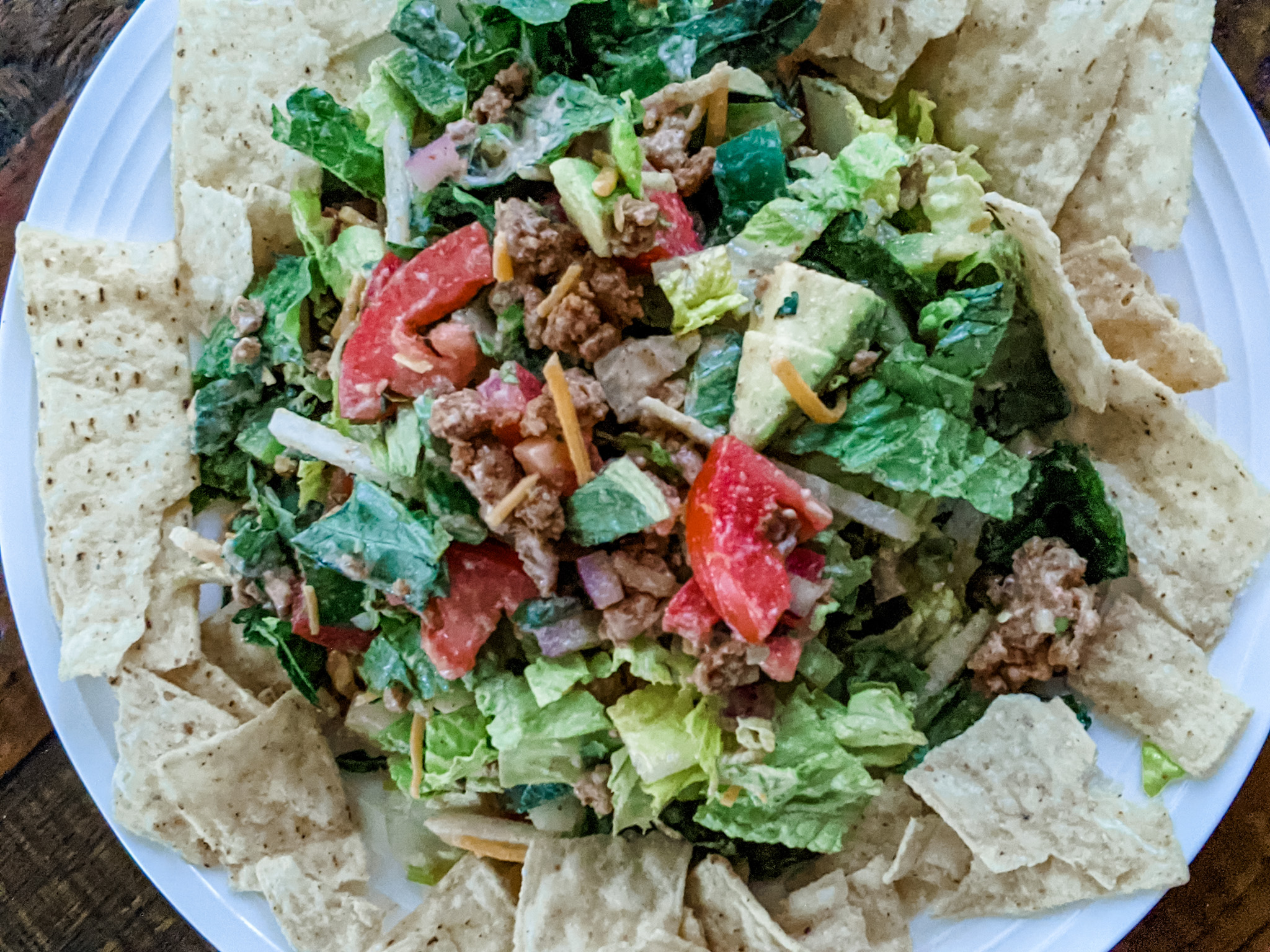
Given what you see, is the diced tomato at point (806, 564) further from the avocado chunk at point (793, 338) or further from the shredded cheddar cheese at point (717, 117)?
the shredded cheddar cheese at point (717, 117)

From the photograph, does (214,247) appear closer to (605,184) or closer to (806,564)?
(605,184)

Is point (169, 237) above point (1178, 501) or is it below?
above

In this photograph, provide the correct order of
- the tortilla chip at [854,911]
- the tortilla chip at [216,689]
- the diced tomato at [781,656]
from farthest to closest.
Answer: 1. the tortilla chip at [216,689]
2. the tortilla chip at [854,911]
3. the diced tomato at [781,656]

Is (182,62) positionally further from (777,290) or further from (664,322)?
(777,290)

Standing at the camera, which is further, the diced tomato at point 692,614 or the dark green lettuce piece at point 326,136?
the dark green lettuce piece at point 326,136

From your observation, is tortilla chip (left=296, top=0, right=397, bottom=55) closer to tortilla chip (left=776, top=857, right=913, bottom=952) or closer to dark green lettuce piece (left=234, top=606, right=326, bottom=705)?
dark green lettuce piece (left=234, top=606, right=326, bottom=705)

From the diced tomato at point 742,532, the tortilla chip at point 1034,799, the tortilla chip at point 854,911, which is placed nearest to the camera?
the diced tomato at point 742,532

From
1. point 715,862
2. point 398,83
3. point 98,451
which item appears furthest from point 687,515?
point 98,451

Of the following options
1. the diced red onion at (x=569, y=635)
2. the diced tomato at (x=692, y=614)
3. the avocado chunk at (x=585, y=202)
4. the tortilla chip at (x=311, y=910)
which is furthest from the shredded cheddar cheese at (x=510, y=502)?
the tortilla chip at (x=311, y=910)

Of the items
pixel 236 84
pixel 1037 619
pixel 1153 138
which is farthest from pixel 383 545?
pixel 1153 138
